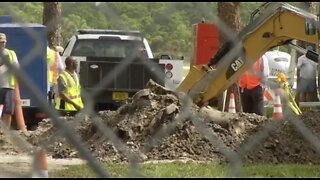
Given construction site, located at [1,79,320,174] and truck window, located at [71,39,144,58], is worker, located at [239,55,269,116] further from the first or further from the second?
construction site, located at [1,79,320,174]

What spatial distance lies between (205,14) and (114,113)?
7.05 meters

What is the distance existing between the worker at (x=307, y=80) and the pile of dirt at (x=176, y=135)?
3698 mm

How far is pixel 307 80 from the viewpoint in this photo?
14.1 m

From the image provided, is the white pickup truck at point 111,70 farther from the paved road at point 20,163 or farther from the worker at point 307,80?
the worker at point 307,80

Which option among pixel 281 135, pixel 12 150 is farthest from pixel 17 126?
pixel 281 135

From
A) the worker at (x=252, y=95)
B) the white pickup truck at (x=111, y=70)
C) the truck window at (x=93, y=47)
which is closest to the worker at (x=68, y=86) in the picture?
the white pickup truck at (x=111, y=70)

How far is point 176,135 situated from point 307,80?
5638mm

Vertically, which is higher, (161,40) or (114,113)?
(161,40)

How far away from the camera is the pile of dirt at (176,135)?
8602mm

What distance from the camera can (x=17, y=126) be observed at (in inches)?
414

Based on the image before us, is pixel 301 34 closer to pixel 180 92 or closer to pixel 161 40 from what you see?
pixel 180 92

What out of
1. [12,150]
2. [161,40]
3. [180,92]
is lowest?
[12,150]

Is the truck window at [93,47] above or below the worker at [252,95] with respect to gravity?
above

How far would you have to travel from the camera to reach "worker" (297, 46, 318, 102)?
1342cm
